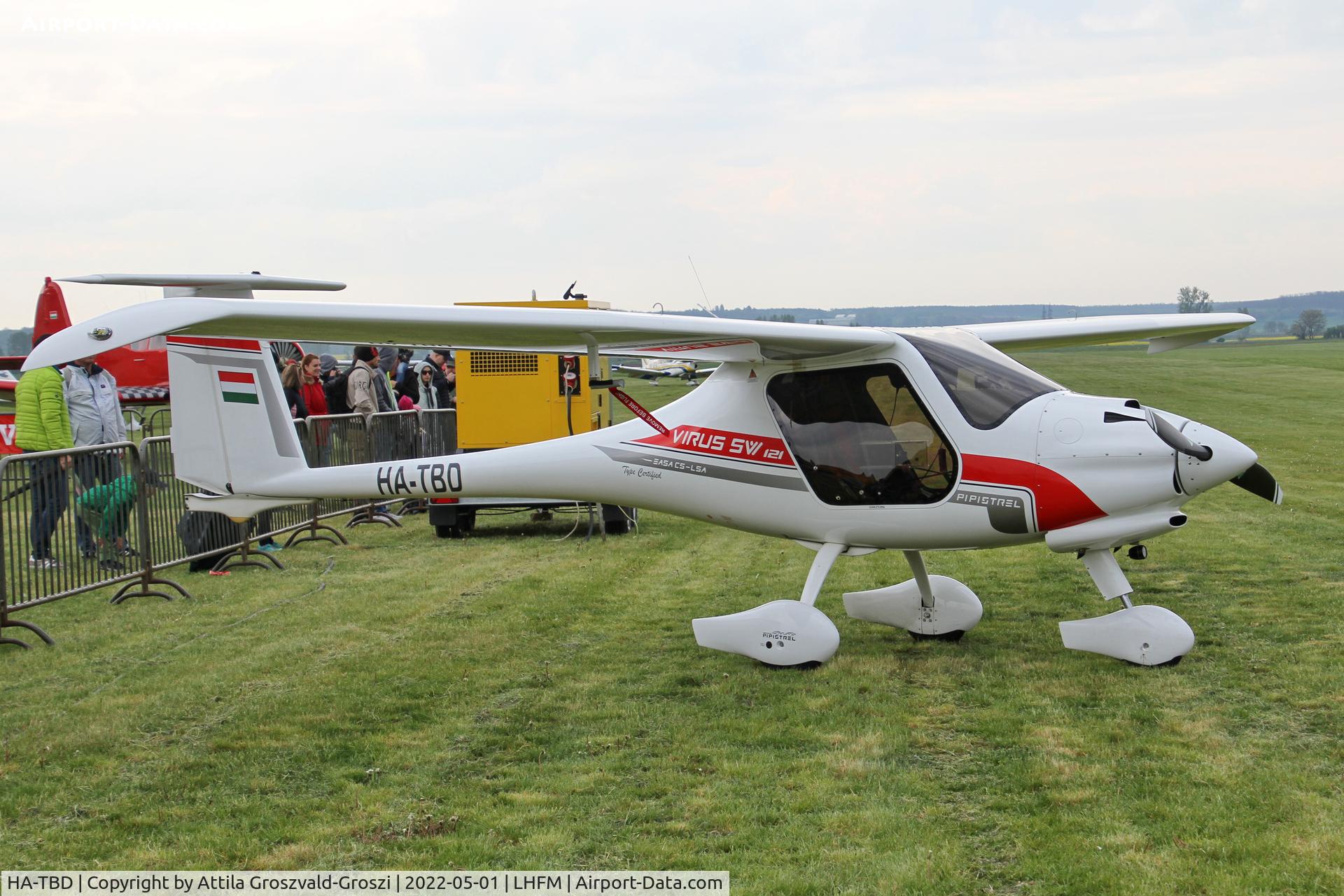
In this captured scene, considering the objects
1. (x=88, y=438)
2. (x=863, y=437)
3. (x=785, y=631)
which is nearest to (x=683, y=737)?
(x=785, y=631)

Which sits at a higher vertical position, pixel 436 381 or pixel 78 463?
pixel 436 381

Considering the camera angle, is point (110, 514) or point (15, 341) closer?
point (110, 514)

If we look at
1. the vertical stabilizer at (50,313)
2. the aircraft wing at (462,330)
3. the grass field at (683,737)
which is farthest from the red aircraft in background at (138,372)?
the aircraft wing at (462,330)

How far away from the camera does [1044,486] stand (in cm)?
693

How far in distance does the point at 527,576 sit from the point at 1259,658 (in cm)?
636

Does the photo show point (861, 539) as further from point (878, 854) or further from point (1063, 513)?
point (878, 854)

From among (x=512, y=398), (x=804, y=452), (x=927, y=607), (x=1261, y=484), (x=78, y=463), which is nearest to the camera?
(x=1261, y=484)

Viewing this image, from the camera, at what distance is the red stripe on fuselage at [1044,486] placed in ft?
22.6

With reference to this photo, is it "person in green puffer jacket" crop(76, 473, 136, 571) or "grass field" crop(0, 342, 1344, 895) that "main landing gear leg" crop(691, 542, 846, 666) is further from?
"person in green puffer jacket" crop(76, 473, 136, 571)

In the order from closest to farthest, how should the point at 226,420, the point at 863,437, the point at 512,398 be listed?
the point at 863,437 < the point at 226,420 < the point at 512,398

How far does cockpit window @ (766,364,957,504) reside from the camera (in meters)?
7.23

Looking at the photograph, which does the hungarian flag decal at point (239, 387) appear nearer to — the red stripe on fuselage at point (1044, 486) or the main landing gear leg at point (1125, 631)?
the red stripe on fuselage at point (1044, 486)

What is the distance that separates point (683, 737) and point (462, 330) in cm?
270

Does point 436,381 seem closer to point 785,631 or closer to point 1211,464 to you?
point 785,631
